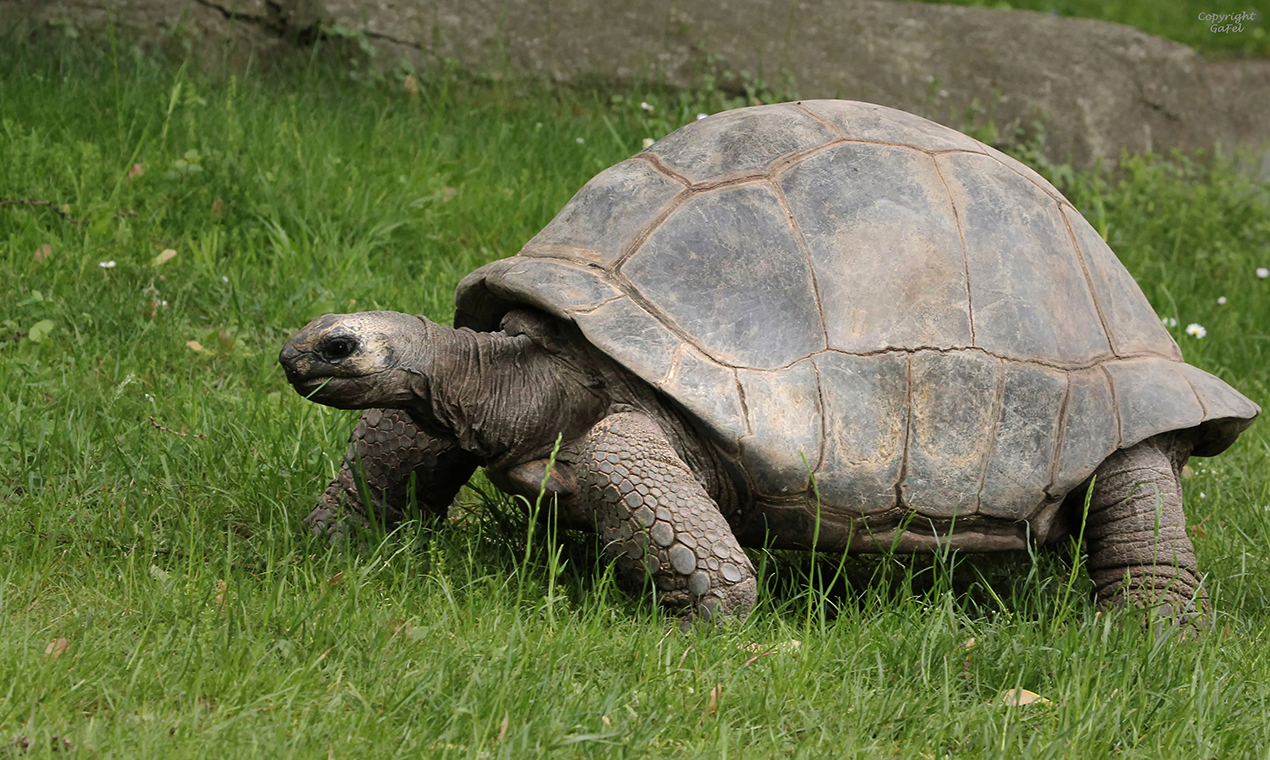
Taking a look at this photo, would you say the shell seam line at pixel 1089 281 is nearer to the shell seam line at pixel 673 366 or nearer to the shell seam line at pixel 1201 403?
the shell seam line at pixel 1201 403

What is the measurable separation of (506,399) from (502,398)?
10 millimetres

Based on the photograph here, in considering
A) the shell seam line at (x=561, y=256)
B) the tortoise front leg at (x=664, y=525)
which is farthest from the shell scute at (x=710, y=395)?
the shell seam line at (x=561, y=256)

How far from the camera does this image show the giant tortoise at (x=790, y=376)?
308cm

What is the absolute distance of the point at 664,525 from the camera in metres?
2.99

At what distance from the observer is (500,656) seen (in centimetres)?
260

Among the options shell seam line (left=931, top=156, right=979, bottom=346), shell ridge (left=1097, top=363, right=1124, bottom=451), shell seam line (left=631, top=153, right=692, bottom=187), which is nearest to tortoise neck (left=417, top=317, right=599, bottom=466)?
shell seam line (left=631, top=153, right=692, bottom=187)

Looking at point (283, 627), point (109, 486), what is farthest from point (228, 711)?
point (109, 486)

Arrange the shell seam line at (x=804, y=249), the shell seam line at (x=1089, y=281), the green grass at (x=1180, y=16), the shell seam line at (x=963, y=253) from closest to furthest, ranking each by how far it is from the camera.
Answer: the shell seam line at (x=804, y=249), the shell seam line at (x=963, y=253), the shell seam line at (x=1089, y=281), the green grass at (x=1180, y=16)

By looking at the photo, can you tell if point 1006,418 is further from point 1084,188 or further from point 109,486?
point 1084,188

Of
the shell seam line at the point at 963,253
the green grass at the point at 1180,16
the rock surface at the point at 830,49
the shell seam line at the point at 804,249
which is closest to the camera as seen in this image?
the shell seam line at the point at 804,249

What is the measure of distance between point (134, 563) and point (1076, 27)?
24.8ft

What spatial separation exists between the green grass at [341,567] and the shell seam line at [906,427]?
0.67 ft

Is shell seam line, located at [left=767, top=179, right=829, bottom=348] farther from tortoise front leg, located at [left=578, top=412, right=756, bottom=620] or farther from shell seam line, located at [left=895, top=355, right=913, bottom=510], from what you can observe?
tortoise front leg, located at [left=578, top=412, right=756, bottom=620]

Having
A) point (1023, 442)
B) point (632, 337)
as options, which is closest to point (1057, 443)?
point (1023, 442)
